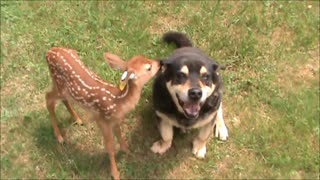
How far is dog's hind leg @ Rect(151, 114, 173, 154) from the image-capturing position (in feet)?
13.4

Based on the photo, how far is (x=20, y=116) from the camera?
4367 millimetres

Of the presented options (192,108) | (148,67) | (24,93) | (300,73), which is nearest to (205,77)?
(192,108)

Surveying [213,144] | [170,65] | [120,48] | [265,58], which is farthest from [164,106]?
[265,58]

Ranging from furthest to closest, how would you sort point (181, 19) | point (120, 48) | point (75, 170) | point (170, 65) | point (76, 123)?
point (181, 19), point (120, 48), point (76, 123), point (75, 170), point (170, 65)

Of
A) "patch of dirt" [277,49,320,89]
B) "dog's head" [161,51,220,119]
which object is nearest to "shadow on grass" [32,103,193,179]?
"dog's head" [161,51,220,119]

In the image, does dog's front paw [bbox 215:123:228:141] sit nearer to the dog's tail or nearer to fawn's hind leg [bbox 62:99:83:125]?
the dog's tail

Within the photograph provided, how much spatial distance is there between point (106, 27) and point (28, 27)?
29.0 inches

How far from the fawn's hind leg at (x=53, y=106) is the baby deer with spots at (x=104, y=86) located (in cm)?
7

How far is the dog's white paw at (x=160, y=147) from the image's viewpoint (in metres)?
4.19

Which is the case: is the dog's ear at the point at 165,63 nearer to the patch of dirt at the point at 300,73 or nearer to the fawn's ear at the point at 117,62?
the fawn's ear at the point at 117,62

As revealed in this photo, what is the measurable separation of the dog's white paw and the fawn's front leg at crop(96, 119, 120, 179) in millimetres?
384

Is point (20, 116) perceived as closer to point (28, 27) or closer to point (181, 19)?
point (28, 27)

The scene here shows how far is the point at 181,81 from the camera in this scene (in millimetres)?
3658

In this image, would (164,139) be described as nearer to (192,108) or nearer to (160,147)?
(160,147)
